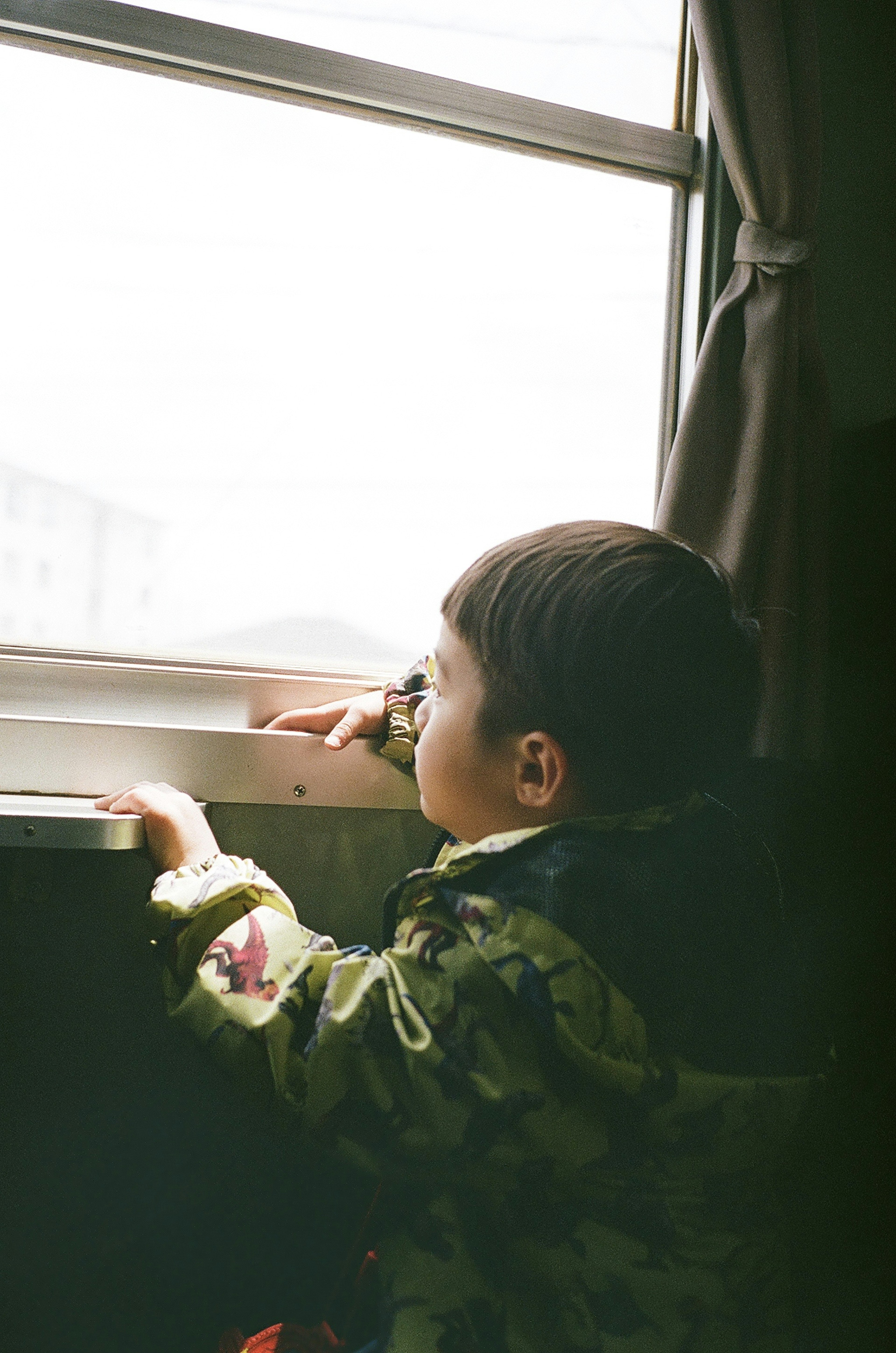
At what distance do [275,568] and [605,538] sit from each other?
1.95ft

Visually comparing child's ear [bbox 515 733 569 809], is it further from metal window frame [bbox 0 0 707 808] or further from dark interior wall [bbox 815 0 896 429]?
dark interior wall [bbox 815 0 896 429]

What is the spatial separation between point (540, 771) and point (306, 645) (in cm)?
57

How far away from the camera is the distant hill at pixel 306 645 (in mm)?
1121

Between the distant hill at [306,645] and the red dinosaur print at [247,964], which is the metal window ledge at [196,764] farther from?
the red dinosaur print at [247,964]

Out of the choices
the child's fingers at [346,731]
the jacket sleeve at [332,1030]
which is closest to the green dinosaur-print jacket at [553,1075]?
the jacket sleeve at [332,1030]

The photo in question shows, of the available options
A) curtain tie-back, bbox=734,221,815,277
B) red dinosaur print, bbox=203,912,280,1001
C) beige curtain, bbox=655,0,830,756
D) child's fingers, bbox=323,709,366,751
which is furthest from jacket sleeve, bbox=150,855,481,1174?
curtain tie-back, bbox=734,221,815,277

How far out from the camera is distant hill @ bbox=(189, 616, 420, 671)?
1121 millimetres

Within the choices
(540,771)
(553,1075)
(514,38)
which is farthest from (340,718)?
(514,38)

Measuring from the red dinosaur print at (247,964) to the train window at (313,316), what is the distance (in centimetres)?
56

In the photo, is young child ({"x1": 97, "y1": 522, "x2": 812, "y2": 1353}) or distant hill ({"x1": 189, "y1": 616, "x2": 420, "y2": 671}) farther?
distant hill ({"x1": 189, "y1": 616, "x2": 420, "y2": 671})

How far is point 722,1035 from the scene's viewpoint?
59cm

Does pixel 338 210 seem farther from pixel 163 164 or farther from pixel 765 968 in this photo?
pixel 765 968

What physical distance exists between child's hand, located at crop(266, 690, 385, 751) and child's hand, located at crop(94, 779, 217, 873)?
202 millimetres

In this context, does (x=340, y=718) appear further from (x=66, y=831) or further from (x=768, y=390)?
(x=768, y=390)
